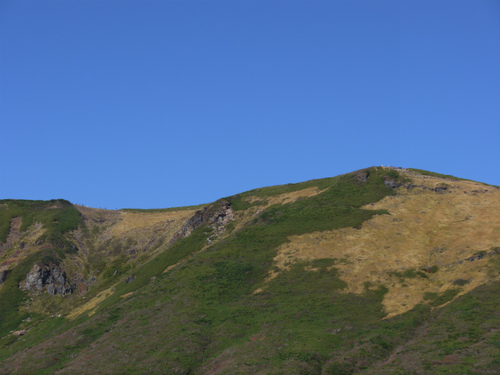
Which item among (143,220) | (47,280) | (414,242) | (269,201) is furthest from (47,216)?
(414,242)

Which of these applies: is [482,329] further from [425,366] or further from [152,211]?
[152,211]

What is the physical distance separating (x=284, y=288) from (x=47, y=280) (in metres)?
76.3

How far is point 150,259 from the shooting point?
409 feet

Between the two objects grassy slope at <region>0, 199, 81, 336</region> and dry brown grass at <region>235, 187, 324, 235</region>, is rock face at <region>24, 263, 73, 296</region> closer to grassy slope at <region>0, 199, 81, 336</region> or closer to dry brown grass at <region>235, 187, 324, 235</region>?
grassy slope at <region>0, 199, 81, 336</region>

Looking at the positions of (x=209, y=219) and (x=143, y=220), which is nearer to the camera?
(x=209, y=219)

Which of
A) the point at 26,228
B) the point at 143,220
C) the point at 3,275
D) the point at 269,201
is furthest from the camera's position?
the point at 143,220

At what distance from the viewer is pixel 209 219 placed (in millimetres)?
130000

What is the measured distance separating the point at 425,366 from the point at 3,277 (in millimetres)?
116021

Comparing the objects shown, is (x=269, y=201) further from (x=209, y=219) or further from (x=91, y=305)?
Answer: (x=91, y=305)

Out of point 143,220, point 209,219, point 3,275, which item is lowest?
point 3,275

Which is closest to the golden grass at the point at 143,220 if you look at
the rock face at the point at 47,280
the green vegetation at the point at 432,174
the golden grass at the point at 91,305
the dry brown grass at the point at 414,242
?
the rock face at the point at 47,280

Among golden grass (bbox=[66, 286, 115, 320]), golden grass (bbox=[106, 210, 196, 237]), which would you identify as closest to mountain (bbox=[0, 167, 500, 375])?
golden grass (bbox=[66, 286, 115, 320])

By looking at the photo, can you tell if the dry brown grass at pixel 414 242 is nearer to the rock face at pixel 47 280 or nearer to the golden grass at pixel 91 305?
the golden grass at pixel 91 305

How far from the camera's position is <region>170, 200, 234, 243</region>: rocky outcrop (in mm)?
128750
